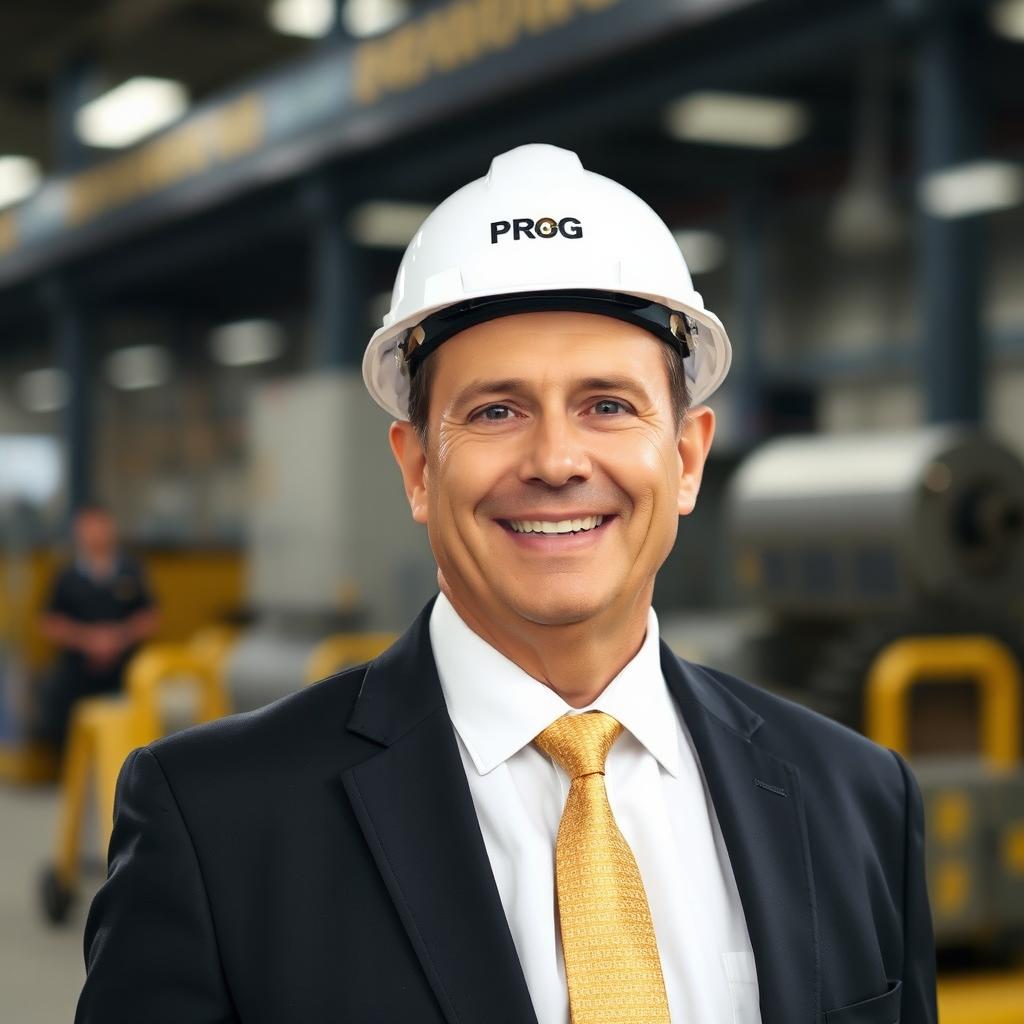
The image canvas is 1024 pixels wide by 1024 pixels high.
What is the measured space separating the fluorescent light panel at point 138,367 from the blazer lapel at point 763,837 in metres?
27.0

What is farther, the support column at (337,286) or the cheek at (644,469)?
the support column at (337,286)

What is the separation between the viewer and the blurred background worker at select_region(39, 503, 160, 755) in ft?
29.7

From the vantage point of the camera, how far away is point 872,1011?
5.01ft

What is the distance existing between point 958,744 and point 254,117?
405 inches

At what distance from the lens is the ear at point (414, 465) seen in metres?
1.61

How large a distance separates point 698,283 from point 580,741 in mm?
18695

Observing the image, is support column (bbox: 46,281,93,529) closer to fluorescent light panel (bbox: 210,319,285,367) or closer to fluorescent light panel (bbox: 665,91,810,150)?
fluorescent light panel (bbox: 210,319,285,367)

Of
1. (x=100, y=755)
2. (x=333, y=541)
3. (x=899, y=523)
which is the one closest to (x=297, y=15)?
(x=333, y=541)

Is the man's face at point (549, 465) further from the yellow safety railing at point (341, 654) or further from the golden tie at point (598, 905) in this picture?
the yellow safety railing at point (341, 654)

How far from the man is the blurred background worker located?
7814 mm

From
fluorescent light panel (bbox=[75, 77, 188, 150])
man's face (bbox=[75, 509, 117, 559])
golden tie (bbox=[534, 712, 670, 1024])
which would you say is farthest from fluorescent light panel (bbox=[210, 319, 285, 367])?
golden tie (bbox=[534, 712, 670, 1024])

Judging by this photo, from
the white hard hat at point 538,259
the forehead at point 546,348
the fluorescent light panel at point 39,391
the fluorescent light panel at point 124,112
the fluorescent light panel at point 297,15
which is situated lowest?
the forehead at point 546,348

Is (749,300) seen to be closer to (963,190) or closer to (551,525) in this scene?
(963,190)

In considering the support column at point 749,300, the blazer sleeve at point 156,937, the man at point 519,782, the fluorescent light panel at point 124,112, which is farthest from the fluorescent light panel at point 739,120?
the blazer sleeve at point 156,937
